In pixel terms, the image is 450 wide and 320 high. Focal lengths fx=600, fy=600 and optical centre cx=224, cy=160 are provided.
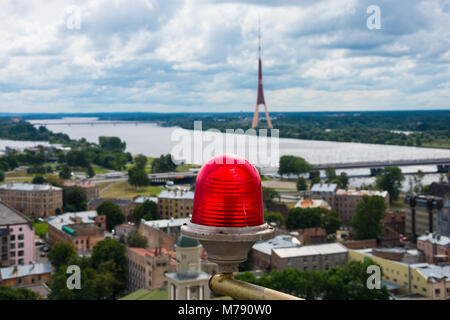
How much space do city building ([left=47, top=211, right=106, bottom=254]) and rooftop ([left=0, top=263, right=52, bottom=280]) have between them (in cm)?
190

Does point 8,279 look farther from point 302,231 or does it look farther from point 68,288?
point 302,231

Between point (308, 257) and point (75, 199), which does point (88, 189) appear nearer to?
point (75, 199)

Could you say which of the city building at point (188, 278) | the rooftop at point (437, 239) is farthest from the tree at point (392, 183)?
the city building at point (188, 278)

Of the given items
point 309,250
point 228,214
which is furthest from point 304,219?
point 228,214

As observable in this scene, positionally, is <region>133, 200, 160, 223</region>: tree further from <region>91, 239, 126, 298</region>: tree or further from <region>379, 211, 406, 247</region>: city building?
<region>379, 211, 406, 247</region>: city building

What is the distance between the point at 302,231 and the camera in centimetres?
1736

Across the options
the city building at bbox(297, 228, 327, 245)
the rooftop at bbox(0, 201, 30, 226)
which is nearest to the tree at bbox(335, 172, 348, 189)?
the city building at bbox(297, 228, 327, 245)

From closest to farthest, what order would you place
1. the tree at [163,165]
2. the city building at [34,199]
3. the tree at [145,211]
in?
the tree at [145,211]
the city building at [34,199]
the tree at [163,165]

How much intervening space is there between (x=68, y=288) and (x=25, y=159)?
86.9 ft

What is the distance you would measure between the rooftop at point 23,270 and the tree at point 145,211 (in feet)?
18.5

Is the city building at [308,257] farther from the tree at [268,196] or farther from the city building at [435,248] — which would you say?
the tree at [268,196]

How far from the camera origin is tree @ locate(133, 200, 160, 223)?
1970cm

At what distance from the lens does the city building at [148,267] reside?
41.9 feet
